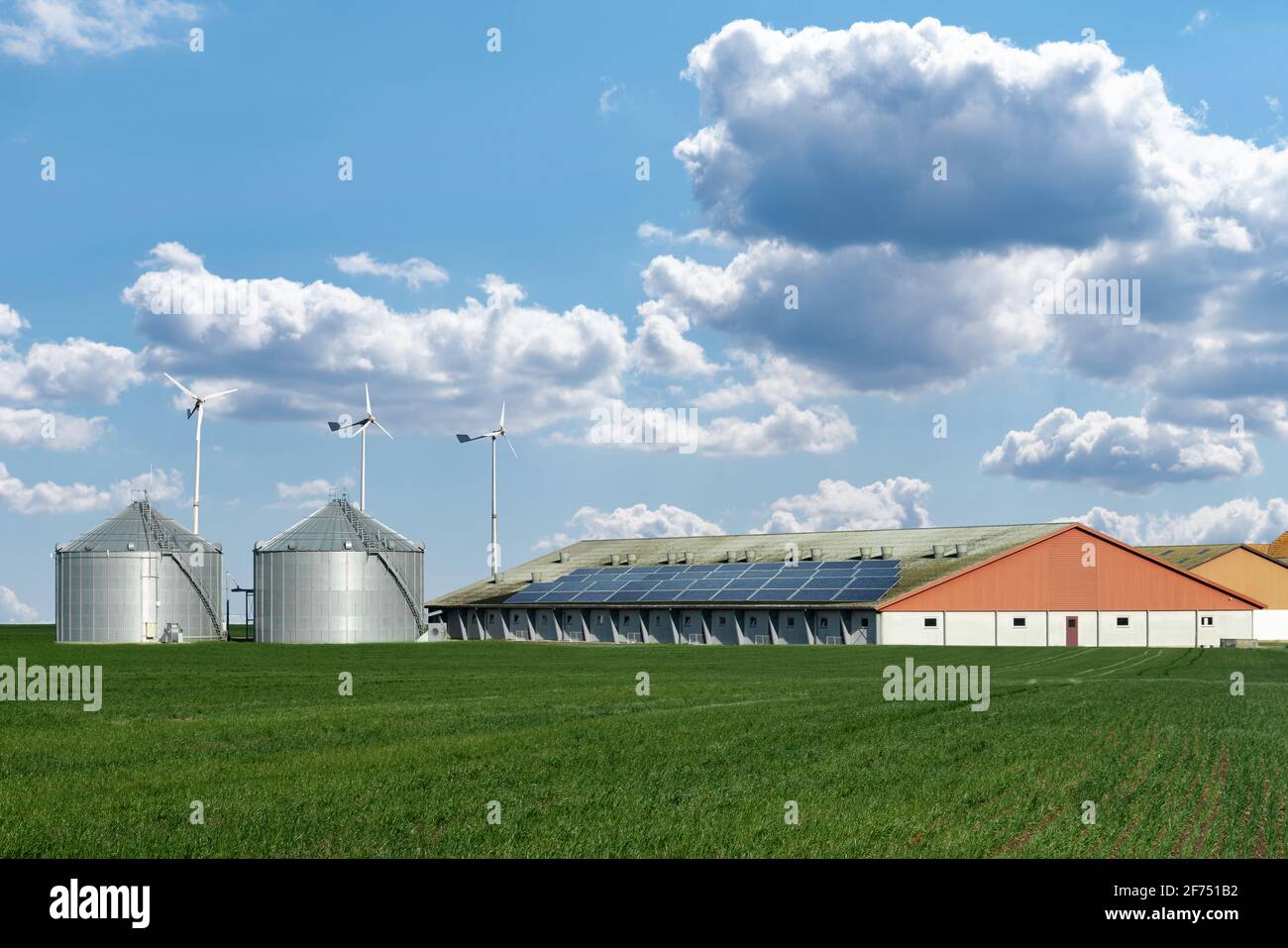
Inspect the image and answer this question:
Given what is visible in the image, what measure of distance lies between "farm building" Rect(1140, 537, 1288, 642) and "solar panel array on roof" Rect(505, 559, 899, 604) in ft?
121

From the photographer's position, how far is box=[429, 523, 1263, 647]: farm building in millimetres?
93875

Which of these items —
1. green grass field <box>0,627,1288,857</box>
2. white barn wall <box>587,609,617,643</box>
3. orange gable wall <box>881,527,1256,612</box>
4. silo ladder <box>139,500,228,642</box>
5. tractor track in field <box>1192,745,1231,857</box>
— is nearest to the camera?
tractor track in field <box>1192,745,1231,857</box>

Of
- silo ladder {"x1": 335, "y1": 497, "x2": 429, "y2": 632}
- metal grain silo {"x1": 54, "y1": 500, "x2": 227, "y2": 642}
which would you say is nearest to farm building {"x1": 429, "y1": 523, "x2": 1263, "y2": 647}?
silo ladder {"x1": 335, "y1": 497, "x2": 429, "y2": 632}

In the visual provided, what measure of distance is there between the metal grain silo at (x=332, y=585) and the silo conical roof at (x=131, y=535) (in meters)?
7.89

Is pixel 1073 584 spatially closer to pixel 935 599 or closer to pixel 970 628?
pixel 970 628

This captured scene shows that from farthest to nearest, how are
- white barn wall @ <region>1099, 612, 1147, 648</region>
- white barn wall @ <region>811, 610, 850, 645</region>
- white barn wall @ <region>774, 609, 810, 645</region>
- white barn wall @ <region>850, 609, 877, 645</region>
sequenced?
white barn wall @ <region>774, 609, 810, 645</region>
white barn wall @ <region>1099, 612, 1147, 648</region>
white barn wall @ <region>811, 610, 850, 645</region>
white barn wall @ <region>850, 609, 877, 645</region>

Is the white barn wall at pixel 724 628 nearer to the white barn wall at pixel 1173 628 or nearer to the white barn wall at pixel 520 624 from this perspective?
the white barn wall at pixel 520 624

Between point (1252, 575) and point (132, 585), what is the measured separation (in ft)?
324

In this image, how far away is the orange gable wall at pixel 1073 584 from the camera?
94.5 m

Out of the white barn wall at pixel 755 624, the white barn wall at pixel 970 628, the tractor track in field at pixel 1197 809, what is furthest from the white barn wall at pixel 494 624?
the tractor track in field at pixel 1197 809

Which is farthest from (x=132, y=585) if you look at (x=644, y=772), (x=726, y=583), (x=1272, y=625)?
(x=1272, y=625)

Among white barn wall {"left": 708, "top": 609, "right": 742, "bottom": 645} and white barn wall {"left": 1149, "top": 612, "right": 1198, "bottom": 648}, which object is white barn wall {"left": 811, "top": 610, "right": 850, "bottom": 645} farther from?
white barn wall {"left": 1149, "top": 612, "right": 1198, "bottom": 648}

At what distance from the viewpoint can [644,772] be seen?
2291 centimetres
